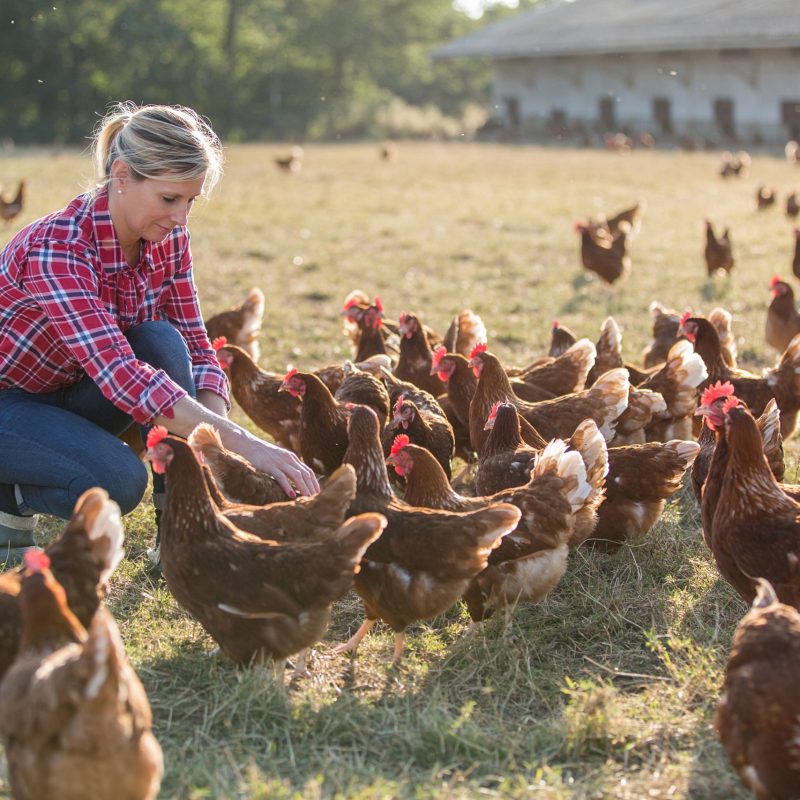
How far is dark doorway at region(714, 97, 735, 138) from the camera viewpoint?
28344mm

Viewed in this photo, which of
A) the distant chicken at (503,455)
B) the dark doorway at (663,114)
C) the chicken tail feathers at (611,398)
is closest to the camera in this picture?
the distant chicken at (503,455)

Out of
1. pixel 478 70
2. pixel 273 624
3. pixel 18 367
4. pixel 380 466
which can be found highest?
pixel 478 70

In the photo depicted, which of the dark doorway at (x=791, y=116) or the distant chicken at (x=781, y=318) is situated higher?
the dark doorway at (x=791, y=116)

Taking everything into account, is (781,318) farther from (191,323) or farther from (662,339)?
(191,323)

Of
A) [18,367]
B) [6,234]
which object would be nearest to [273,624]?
[18,367]

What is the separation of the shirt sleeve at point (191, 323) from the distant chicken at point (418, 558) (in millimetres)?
890

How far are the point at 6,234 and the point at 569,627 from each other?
10009 mm

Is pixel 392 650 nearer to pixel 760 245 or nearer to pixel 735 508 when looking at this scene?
pixel 735 508

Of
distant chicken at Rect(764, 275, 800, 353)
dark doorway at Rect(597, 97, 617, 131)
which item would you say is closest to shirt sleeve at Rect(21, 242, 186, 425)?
distant chicken at Rect(764, 275, 800, 353)

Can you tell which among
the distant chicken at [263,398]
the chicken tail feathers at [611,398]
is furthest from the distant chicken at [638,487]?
the distant chicken at [263,398]

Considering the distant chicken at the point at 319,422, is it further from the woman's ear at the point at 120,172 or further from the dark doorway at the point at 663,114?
the dark doorway at the point at 663,114

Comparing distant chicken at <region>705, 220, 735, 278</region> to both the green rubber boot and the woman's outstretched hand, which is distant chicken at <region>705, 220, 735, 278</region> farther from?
the green rubber boot

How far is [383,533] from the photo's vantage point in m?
3.41

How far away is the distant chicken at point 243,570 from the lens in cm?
305
